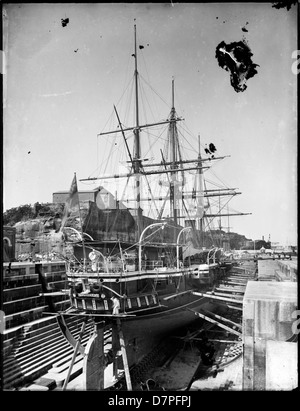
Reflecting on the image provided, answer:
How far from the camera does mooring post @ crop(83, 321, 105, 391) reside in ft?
40.9

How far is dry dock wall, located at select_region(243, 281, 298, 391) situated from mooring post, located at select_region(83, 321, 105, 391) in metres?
7.50

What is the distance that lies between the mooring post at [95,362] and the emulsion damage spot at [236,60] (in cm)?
1265

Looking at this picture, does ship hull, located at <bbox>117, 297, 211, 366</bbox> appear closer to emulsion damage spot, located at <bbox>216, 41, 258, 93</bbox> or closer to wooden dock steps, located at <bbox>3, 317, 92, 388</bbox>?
wooden dock steps, located at <bbox>3, 317, 92, 388</bbox>

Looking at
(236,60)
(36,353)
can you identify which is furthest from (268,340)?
(36,353)

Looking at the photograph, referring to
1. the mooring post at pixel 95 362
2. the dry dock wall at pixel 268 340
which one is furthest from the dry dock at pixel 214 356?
the mooring post at pixel 95 362

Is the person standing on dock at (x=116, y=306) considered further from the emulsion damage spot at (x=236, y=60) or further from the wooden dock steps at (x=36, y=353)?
the emulsion damage spot at (x=236, y=60)

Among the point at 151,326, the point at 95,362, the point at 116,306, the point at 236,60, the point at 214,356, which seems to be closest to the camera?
the point at 236,60

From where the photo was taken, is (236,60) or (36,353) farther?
(36,353)

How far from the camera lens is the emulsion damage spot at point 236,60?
630 cm

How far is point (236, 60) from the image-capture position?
639 cm

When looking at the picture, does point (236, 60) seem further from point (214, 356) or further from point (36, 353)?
point (214, 356)

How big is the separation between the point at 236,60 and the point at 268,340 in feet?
23.3
